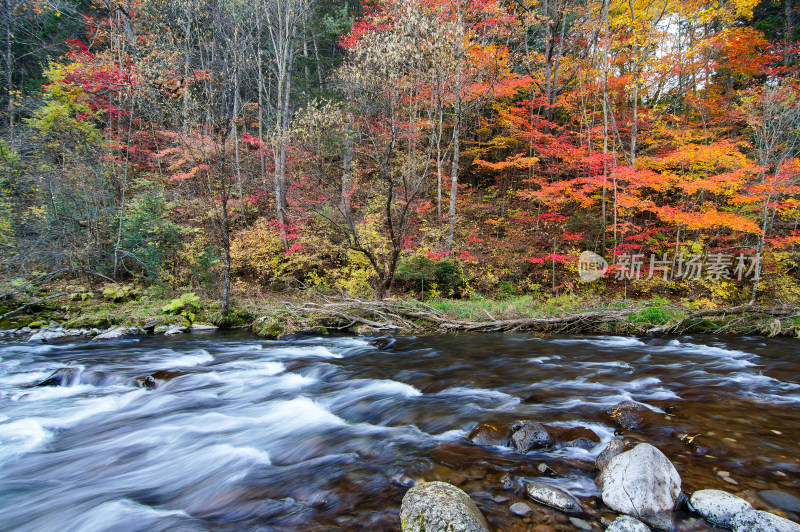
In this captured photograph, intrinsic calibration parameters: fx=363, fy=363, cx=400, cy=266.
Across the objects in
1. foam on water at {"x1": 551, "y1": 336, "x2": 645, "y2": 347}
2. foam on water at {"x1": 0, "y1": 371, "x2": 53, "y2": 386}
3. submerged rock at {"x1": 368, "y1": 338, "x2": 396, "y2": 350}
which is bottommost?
foam on water at {"x1": 0, "y1": 371, "x2": 53, "y2": 386}

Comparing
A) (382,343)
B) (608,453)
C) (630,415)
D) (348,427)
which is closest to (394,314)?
(382,343)

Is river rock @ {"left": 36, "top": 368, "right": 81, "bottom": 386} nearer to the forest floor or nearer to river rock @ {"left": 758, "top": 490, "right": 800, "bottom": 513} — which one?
the forest floor

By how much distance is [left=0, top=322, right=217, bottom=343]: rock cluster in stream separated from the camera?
31.8 feet

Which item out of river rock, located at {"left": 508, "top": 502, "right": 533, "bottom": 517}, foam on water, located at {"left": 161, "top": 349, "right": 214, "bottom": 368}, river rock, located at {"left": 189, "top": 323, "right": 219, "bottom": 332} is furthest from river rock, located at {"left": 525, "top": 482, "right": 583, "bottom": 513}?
river rock, located at {"left": 189, "top": 323, "right": 219, "bottom": 332}

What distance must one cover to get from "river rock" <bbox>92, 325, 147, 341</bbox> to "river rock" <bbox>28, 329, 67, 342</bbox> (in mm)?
1124

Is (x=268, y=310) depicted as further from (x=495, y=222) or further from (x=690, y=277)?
(x=690, y=277)

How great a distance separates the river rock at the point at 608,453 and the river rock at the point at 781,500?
943 mm

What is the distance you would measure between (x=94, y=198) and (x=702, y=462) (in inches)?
725

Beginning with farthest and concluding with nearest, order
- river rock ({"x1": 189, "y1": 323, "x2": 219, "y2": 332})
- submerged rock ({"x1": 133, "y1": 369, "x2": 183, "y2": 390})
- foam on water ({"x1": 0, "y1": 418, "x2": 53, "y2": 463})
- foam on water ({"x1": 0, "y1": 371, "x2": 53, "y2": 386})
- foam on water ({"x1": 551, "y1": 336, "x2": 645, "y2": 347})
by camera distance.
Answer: river rock ({"x1": 189, "y1": 323, "x2": 219, "y2": 332}) → foam on water ({"x1": 551, "y1": 336, "x2": 645, "y2": 347}) → foam on water ({"x1": 0, "y1": 371, "x2": 53, "y2": 386}) → submerged rock ({"x1": 133, "y1": 369, "x2": 183, "y2": 390}) → foam on water ({"x1": 0, "y1": 418, "x2": 53, "y2": 463})

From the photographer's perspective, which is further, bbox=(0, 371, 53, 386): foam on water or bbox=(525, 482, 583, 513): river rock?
bbox=(0, 371, 53, 386): foam on water

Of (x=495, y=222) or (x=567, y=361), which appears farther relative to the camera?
(x=495, y=222)

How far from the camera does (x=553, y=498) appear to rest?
279cm

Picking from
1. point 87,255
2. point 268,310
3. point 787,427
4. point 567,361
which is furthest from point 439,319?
point 87,255

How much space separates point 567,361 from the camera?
712cm
